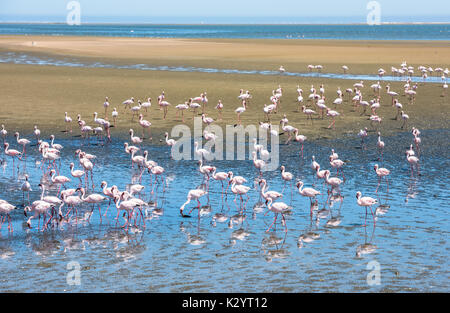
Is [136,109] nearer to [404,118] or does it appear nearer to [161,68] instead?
[404,118]

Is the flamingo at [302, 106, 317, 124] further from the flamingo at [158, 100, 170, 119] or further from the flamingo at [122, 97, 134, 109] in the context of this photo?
the flamingo at [122, 97, 134, 109]

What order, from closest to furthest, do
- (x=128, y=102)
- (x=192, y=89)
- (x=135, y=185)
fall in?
(x=135, y=185) → (x=128, y=102) → (x=192, y=89)

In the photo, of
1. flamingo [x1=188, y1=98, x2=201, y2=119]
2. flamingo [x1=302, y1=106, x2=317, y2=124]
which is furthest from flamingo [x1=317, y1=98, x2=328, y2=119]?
flamingo [x1=188, y1=98, x2=201, y2=119]

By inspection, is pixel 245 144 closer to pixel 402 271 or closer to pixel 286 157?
pixel 286 157

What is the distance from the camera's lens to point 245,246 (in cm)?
1540

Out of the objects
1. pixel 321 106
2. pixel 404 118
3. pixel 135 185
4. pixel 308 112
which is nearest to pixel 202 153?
pixel 135 185

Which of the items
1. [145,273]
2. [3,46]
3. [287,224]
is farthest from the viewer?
[3,46]

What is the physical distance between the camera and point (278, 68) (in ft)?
185

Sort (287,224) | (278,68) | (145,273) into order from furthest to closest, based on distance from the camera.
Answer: (278,68) < (287,224) < (145,273)

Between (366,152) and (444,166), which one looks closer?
(444,166)

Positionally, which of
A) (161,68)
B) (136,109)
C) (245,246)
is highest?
(161,68)

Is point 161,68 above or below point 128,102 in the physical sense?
above

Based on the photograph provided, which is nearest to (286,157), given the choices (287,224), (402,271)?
(287,224)

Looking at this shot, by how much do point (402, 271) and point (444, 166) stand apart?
10.5 m
